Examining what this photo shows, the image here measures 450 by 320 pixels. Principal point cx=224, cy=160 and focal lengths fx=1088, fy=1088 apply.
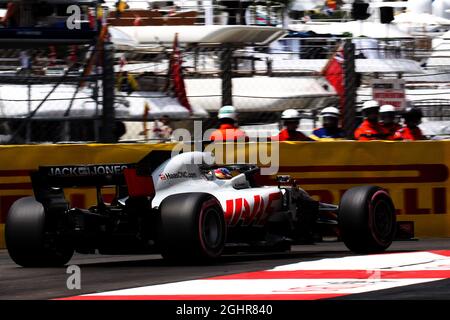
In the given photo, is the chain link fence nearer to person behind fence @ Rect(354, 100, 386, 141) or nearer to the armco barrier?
person behind fence @ Rect(354, 100, 386, 141)

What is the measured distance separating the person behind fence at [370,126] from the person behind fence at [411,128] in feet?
0.79

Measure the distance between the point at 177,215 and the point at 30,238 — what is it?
3.99 feet

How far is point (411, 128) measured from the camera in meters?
11.7

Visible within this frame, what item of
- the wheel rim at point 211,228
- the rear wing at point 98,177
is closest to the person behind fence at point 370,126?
the wheel rim at point 211,228

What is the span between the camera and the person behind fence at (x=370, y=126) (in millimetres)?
11516

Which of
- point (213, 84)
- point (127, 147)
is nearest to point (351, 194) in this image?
point (127, 147)

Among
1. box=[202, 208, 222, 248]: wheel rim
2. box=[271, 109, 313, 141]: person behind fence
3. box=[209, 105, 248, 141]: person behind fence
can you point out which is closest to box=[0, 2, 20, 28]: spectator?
box=[209, 105, 248, 141]: person behind fence

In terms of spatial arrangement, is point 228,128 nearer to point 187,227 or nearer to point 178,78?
point 178,78

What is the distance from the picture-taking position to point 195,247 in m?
7.83

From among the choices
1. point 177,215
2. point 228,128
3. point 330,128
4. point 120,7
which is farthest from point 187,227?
point 120,7

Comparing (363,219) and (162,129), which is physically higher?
(162,129)

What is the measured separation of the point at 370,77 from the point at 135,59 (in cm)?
300

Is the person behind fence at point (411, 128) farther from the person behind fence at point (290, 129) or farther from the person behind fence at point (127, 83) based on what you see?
the person behind fence at point (127, 83)
